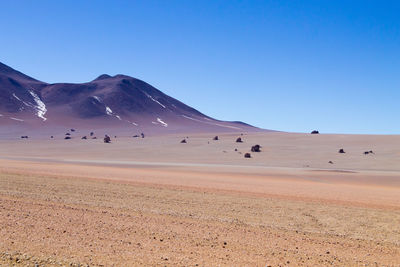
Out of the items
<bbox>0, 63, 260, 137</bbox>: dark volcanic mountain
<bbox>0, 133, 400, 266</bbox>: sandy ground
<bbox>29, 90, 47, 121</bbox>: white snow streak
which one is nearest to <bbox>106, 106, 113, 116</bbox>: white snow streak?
<bbox>0, 63, 260, 137</bbox>: dark volcanic mountain

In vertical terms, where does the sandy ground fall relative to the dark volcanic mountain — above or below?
below

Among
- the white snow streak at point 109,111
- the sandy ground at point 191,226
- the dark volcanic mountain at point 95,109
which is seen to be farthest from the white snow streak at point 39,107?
the sandy ground at point 191,226

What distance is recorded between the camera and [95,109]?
153 m

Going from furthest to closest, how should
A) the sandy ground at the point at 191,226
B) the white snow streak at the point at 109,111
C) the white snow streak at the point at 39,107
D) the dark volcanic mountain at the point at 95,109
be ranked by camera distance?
the white snow streak at the point at 109,111
the white snow streak at the point at 39,107
the dark volcanic mountain at the point at 95,109
the sandy ground at the point at 191,226

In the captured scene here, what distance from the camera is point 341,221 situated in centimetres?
1262

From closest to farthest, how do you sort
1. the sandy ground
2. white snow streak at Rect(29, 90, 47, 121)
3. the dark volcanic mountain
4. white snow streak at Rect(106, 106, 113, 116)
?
1. the sandy ground
2. the dark volcanic mountain
3. white snow streak at Rect(29, 90, 47, 121)
4. white snow streak at Rect(106, 106, 113, 116)

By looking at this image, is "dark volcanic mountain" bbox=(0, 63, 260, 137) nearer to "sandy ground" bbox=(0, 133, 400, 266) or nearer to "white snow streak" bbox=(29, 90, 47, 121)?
"white snow streak" bbox=(29, 90, 47, 121)

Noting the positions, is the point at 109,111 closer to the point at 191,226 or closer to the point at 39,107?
the point at 39,107

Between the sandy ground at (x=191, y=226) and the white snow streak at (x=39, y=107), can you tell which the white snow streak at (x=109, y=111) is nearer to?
the white snow streak at (x=39, y=107)

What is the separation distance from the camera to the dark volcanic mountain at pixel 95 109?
12800cm

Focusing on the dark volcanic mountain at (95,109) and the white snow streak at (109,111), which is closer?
the dark volcanic mountain at (95,109)

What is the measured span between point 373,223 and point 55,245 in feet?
27.8

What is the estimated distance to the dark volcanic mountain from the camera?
128000 mm

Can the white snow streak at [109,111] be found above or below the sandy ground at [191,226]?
above
